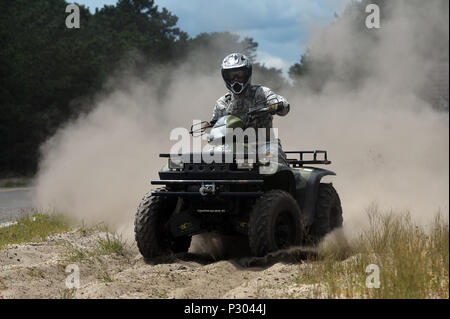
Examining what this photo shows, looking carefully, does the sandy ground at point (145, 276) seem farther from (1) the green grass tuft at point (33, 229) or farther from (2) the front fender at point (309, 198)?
(1) the green grass tuft at point (33, 229)

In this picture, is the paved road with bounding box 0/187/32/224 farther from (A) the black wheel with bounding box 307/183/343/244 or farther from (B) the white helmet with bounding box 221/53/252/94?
(A) the black wheel with bounding box 307/183/343/244

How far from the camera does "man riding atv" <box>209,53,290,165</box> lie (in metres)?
8.91

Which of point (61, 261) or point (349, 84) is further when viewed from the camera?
point (349, 84)

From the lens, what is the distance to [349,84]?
22.6 m

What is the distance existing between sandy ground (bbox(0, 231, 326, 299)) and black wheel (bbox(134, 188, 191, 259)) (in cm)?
17

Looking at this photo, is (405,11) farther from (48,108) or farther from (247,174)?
(48,108)

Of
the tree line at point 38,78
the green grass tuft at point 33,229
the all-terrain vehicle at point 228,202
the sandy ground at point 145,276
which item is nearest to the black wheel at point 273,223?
the all-terrain vehicle at point 228,202

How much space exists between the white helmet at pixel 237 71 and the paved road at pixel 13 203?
274 inches

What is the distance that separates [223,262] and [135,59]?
130 ft

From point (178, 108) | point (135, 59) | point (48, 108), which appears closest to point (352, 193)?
point (178, 108)

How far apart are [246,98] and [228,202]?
178cm

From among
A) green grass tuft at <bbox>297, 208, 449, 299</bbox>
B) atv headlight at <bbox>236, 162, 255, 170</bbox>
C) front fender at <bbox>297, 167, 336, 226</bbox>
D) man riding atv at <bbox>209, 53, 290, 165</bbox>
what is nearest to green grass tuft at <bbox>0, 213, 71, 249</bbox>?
man riding atv at <bbox>209, 53, 290, 165</bbox>

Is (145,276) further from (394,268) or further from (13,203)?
(13,203)

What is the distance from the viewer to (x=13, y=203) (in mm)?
18109
